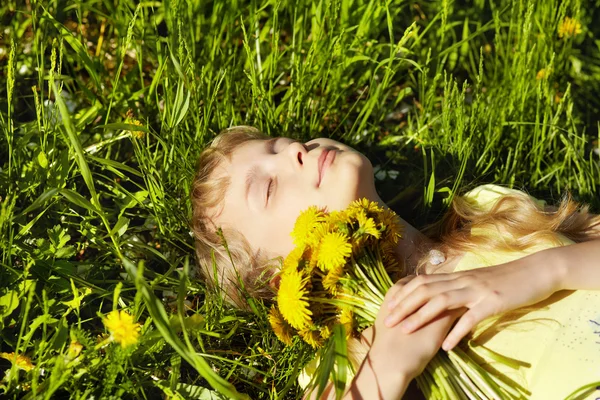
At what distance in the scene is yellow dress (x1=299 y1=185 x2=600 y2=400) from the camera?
5.41 ft

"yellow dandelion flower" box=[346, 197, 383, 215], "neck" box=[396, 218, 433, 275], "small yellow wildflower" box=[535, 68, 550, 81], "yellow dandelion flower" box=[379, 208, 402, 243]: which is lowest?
"neck" box=[396, 218, 433, 275]

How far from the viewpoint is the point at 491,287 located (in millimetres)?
1647

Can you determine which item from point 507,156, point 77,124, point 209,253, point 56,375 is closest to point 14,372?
point 56,375

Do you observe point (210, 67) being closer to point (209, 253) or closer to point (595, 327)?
point (209, 253)

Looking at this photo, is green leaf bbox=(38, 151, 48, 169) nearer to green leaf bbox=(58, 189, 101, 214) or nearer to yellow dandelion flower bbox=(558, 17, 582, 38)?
green leaf bbox=(58, 189, 101, 214)

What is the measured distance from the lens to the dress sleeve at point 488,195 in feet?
Answer: 7.06

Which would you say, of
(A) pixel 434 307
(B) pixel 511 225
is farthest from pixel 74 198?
(B) pixel 511 225

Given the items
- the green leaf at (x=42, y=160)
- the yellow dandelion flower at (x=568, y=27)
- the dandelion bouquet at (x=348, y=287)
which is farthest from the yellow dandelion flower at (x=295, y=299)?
the yellow dandelion flower at (x=568, y=27)

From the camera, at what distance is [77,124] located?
2307 mm

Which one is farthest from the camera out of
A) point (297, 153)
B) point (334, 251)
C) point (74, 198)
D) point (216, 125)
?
point (216, 125)

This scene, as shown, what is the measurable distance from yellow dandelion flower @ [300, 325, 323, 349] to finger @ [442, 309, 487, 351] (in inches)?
12.6

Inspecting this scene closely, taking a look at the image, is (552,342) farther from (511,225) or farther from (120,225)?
(120,225)

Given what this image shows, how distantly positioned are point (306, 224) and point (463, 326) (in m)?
0.45

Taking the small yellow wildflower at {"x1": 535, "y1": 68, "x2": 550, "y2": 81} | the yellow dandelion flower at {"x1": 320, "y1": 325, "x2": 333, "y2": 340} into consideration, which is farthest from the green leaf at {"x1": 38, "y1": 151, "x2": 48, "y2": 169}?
the small yellow wildflower at {"x1": 535, "y1": 68, "x2": 550, "y2": 81}
